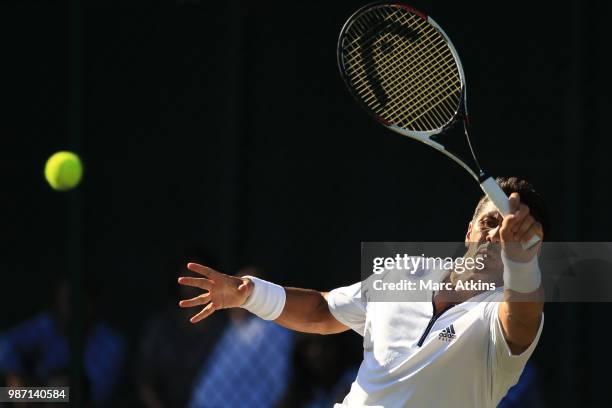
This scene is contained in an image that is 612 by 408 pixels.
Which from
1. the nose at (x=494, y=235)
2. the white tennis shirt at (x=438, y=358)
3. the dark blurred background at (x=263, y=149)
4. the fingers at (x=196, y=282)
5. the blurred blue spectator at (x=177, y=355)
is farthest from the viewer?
the dark blurred background at (x=263, y=149)

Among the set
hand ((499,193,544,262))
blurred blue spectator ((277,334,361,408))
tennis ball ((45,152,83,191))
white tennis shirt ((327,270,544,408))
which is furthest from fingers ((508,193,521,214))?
blurred blue spectator ((277,334,361,408))

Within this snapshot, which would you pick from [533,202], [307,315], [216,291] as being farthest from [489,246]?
[216,291]

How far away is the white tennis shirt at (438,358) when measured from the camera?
328 cm

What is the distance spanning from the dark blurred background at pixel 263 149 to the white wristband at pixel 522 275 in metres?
2.65

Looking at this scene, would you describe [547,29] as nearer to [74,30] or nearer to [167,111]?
[167,111]

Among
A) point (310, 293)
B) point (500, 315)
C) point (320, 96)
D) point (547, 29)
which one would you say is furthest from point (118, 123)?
point (500, 315)

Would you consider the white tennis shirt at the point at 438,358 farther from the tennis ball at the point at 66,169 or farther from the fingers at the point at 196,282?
the tennis ball at the point at 66,169

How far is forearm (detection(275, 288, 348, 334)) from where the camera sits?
3.79m

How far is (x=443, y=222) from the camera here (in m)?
5.89

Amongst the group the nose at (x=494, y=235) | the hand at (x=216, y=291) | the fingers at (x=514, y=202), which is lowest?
the hand at (x=216, y=291)

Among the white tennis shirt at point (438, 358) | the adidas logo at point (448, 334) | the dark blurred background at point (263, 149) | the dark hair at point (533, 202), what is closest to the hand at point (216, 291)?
the white tennis shirt at point (438, 358)

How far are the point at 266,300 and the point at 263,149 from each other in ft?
8.22

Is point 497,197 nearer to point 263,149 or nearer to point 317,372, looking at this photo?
point 317,372

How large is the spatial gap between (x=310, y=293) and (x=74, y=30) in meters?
1.50
